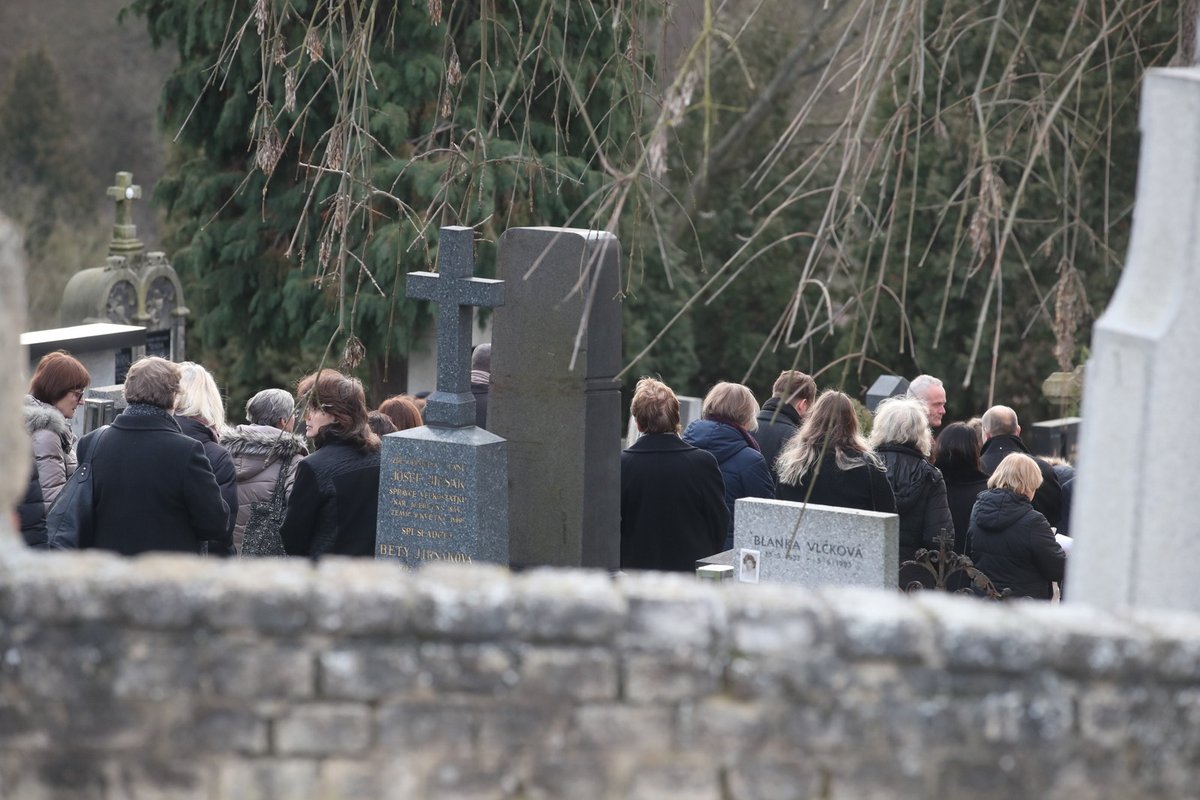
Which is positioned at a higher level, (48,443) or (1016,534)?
(48,443)

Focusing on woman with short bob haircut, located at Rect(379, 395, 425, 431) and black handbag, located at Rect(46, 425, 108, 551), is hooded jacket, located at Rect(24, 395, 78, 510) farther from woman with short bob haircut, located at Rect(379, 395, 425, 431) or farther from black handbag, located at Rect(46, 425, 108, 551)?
woman with short bob haircut, located at Rect(379, 395, 425, 431)

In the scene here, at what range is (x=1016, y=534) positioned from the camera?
732cm

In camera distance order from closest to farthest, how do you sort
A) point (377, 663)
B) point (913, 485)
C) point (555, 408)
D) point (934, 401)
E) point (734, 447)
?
point (377, 663), point (913, 485), point (555, 408), point (734, 447), point (934, 401)

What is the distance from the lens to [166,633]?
3.28 meters

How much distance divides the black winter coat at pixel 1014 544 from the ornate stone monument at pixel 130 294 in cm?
1013

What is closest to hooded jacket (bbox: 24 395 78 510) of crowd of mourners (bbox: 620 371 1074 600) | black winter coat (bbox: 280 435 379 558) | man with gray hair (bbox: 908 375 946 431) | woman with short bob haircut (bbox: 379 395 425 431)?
black winter coat (bbox: 280 435 379 558)

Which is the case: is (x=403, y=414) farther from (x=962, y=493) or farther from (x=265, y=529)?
(x=962, y=493)

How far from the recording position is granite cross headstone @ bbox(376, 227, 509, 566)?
24.0 feet

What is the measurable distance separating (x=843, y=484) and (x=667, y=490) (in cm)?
85

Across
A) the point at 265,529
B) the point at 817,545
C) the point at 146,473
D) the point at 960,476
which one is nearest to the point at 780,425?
the point at 960,476

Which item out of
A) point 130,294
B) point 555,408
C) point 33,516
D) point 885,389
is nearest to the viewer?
point 33,516

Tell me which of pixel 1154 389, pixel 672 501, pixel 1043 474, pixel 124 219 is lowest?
pixel 672 501

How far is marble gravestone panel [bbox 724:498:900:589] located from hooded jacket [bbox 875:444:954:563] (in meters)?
→ 0.41

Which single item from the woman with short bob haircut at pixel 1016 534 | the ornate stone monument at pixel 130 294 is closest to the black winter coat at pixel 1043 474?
the woman with short bob haircut at pixel 1016 534
